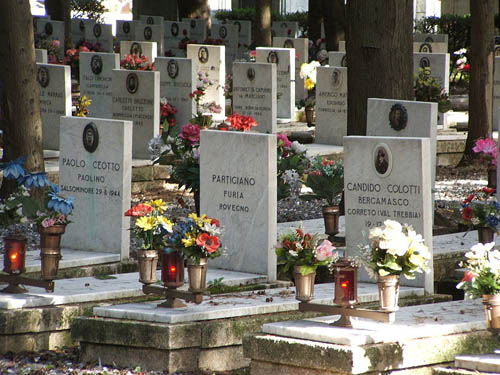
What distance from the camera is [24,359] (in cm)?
730

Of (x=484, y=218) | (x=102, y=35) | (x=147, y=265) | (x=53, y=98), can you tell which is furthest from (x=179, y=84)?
(x=102, y=35)

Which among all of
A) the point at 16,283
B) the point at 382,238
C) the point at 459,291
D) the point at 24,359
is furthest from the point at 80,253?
the point at 382,238

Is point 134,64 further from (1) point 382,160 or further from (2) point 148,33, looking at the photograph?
(2) point 148,33

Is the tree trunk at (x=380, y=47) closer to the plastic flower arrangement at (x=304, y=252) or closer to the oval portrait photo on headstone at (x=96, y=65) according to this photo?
the plastic flower arrangement at (x=304, y=252)

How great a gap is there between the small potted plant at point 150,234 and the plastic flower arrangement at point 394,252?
135 centimetres

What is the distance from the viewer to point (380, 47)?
1040 centimetres

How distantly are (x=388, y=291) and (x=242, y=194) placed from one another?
2.16 metres

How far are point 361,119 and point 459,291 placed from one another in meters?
2.65

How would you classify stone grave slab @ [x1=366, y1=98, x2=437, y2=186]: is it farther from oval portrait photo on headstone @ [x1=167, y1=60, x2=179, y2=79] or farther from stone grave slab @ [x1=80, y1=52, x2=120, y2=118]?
stone grave slab @ [x1=80, y1=52, x2=120, y2=118]

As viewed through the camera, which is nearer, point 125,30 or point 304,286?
point 304,286

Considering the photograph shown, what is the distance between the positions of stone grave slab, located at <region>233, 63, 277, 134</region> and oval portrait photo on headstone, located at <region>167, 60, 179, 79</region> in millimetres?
1145

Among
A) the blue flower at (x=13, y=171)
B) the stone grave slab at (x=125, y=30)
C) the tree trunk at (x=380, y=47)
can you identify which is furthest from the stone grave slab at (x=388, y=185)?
the stone grave slab at (x=125, y=30)

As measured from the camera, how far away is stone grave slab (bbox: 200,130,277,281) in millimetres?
8375

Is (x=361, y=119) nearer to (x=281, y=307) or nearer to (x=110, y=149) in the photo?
(x=110, y=149)
